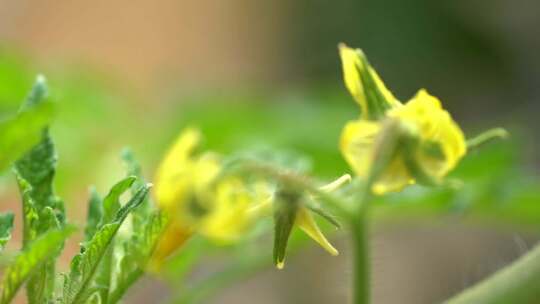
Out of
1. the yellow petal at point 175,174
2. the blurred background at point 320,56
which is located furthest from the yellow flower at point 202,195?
the blurred background at point 320,56

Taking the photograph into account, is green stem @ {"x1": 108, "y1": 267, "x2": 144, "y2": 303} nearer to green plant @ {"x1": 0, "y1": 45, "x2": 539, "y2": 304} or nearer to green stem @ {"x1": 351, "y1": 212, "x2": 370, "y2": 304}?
green plant @ {"x1": 0, "y1": 45, "x2": 539, "y2": 304}

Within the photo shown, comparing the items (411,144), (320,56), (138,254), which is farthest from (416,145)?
(320,56)

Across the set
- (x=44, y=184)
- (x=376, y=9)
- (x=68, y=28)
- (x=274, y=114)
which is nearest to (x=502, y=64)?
(x=376, y=9)

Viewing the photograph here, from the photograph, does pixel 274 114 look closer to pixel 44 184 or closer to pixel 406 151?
pixel 44 184

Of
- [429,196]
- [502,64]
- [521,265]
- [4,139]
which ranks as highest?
[502,64]

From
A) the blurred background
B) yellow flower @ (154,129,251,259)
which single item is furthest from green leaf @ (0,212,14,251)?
the blurred background

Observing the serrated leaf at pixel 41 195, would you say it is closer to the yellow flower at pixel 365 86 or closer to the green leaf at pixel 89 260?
the green leaf at pixel 89 260
